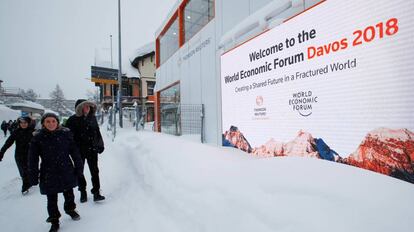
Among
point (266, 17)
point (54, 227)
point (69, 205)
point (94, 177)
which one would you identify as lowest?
point (54, 227)

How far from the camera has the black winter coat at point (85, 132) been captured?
3467 millimetres

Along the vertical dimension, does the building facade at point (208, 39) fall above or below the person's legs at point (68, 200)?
above

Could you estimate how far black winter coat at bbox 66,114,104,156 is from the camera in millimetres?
3467

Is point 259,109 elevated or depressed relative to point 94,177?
elevated

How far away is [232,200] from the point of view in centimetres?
210

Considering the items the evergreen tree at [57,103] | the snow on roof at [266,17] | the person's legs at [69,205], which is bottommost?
the person's legs at [69,205]

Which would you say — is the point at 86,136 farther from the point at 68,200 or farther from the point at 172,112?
the point at 172,112

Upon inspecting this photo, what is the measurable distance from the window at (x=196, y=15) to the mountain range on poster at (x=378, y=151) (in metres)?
6.28

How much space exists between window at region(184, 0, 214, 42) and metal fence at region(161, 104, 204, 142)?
12.0ft

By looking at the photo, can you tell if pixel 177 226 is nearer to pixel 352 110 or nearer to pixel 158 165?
pixel 158 165

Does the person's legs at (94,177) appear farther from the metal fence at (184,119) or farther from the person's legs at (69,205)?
the metal fence at (184,119)

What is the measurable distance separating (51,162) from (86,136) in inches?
34.6

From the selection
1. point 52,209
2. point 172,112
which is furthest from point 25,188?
point 172,112

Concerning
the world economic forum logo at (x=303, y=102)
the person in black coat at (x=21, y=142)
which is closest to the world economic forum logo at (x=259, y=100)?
the world economic forum logo at (x=303, y=102)
